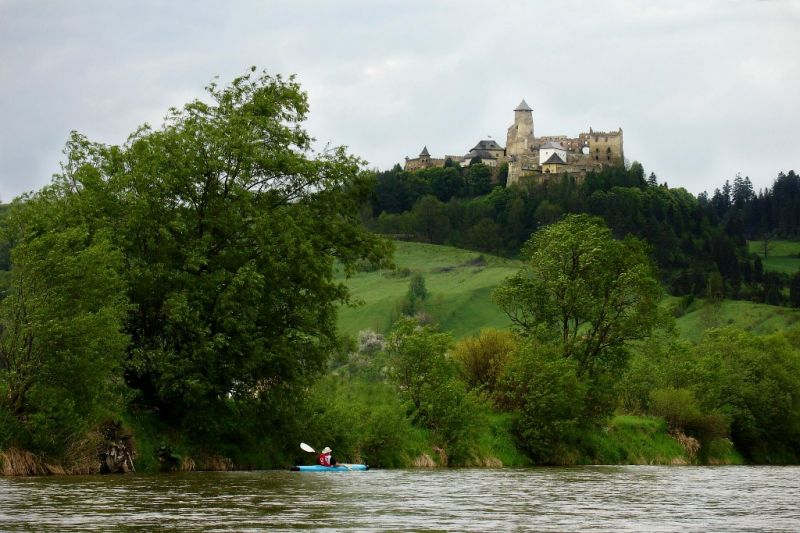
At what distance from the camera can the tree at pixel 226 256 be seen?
4178 centimetres

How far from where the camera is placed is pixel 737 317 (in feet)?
585

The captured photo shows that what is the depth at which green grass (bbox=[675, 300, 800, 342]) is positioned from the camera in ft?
554

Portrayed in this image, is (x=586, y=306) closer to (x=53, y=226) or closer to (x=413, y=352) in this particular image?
(x=413, y=352)

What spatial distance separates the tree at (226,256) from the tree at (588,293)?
65.5 feet

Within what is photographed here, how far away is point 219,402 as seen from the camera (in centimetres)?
4450

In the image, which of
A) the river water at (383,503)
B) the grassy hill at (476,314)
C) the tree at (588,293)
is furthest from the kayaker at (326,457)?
the grassy hill at (476,314)

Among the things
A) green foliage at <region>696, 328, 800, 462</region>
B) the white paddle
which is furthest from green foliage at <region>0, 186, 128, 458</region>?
green foliage at <region>696, 328, 800, 462</region>

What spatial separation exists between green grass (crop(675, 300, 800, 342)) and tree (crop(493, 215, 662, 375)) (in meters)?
100

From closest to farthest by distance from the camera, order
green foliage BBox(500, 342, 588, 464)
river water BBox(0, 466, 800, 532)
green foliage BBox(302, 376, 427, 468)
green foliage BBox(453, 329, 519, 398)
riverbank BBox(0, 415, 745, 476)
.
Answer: river water BBox(0, 466, 800, 532) → riverbank BBox(0, 415, 745, 476) → green foliage BBox(302, 376, 427, 468) → green foliage BBox(500, 342, 588, 464) → green foliage BBox(453, 329, 519, 398)

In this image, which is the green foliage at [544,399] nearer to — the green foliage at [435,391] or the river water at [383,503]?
the green foliage at [435,391]

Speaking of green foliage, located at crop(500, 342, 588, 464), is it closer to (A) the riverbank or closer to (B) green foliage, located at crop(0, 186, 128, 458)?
(A) the riverbank

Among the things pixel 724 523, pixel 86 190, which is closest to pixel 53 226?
pixel 86 190

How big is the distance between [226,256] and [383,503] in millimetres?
17279

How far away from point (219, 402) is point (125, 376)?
3692 millimetres
